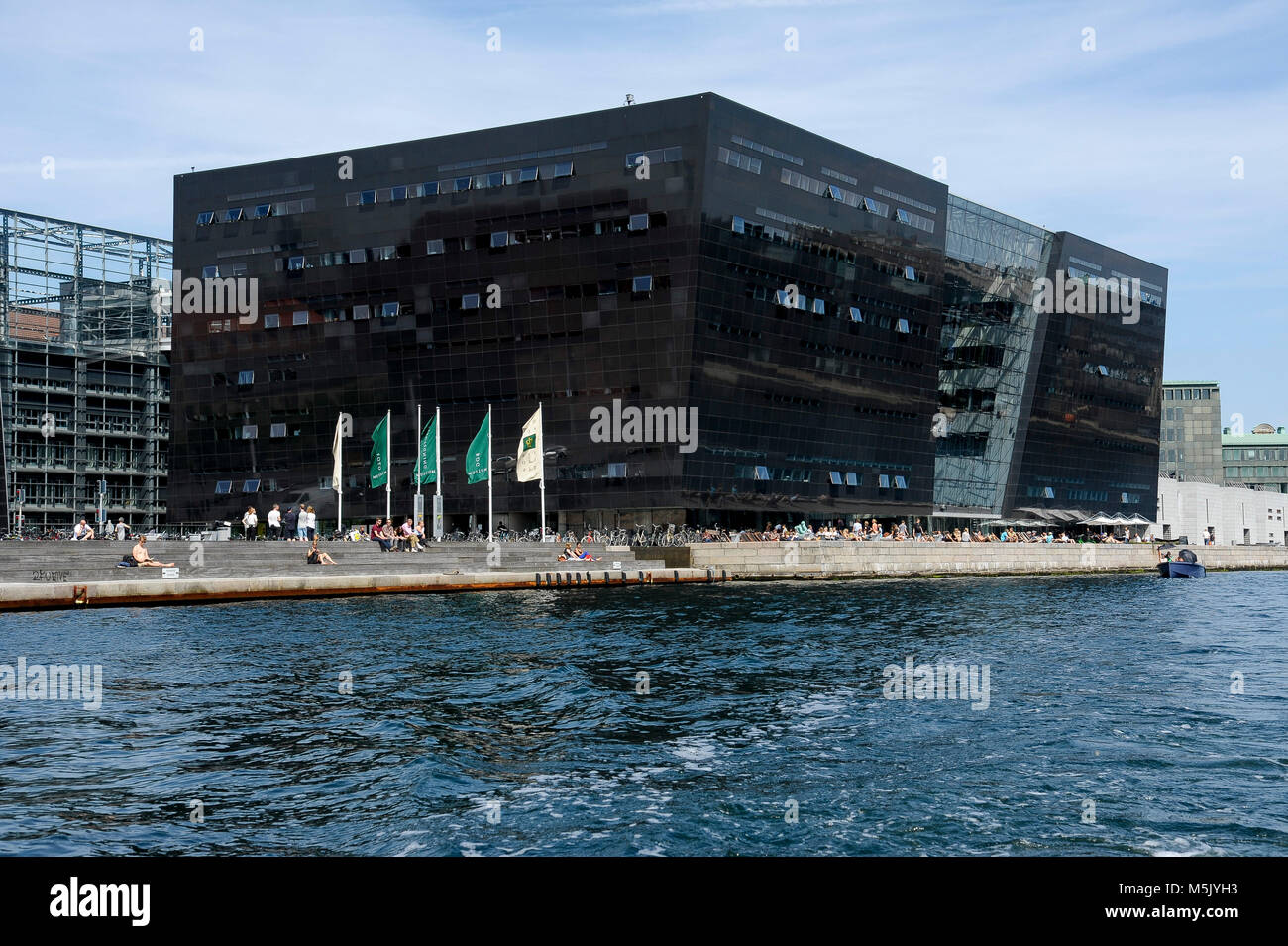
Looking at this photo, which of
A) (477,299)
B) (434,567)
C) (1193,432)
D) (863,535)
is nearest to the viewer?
(434,567)

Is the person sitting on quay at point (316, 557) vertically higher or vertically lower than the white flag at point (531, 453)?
lower

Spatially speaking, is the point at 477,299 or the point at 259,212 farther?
the point at 259,212

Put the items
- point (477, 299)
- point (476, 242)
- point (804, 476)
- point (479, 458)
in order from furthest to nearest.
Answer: point (804, 476), point (477, 299), point (476, 242), point (479, 458)

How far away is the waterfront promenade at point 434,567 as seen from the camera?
47.5 metres

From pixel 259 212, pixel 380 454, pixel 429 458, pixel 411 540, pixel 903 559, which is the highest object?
pixel 259 212

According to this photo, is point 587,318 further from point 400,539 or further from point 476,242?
point 400,539

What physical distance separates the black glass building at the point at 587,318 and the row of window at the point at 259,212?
9.8 inches

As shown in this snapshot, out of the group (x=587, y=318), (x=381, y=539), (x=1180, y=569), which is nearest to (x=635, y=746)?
(x=381, y=539)

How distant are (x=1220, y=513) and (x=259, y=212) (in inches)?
5154

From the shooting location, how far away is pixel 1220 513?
161m

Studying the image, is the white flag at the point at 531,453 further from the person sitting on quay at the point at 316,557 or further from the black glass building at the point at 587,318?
the black glass building at the point at 587,318

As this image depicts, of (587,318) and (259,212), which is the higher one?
(259,212)

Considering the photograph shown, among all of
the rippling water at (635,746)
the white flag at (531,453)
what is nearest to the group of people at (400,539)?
the white flag at (531,453)

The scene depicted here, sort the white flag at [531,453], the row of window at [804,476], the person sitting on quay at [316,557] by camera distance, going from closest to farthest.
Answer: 1. the person sitting on quay at [316,557]
2. the white flag at [531,453]
3. the row of window at [804,476]
